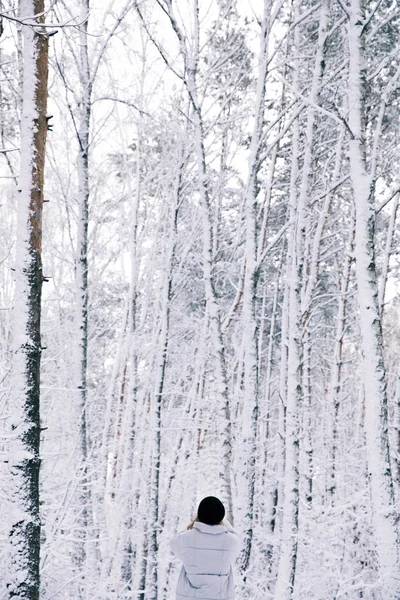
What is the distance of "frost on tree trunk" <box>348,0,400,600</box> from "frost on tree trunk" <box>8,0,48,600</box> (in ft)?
9.92

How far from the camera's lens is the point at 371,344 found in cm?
495

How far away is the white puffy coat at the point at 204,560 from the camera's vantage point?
11.4 ft

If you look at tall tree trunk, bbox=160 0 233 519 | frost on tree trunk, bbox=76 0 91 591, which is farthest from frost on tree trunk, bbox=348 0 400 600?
frost on tree trunk, bbox=76 0 91 591

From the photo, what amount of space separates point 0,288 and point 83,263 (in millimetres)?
4293

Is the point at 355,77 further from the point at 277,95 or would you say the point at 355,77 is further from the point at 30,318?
the point at 277,95

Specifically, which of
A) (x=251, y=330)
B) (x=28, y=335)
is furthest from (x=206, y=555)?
(x=251, y=330)

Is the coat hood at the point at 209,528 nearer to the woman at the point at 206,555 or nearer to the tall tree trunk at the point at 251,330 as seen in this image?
the woman at the point at 206,555

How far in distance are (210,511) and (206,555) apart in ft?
0.98

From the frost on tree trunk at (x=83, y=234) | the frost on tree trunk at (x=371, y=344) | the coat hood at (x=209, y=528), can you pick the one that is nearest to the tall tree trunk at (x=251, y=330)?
the frost on tree trunk at (x=371, y=344)

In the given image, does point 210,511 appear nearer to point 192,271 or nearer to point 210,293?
point 210,293

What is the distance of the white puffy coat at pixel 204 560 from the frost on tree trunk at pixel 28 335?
123 cm

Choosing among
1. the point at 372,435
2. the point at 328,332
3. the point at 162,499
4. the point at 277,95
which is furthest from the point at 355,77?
the point at 328,332

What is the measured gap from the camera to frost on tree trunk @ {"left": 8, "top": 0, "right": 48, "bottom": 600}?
12.8 feet

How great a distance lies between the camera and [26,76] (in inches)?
168
